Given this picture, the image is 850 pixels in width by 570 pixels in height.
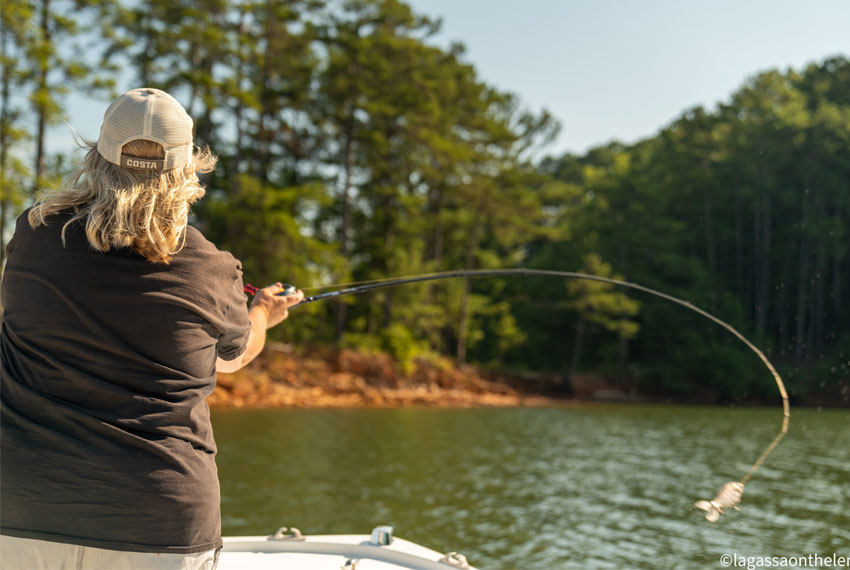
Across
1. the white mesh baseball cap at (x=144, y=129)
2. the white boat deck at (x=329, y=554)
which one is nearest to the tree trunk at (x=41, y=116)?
the white boat deck at (x=329, y=554)


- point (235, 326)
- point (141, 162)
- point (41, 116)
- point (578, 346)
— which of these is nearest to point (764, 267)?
point (578, 346)

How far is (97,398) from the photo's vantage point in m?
1.31

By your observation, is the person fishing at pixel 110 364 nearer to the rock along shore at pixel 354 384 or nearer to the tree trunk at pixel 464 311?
the rock along shore at pixel 354 384

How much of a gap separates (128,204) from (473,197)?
93.1 feet

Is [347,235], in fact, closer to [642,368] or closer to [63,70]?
[63,70]

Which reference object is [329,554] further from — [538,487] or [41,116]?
[41,116]

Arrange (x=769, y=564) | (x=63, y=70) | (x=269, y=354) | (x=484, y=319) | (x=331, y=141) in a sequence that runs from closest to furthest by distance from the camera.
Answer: (x=769, y=564)
(x=63, y=70)
(x=269, y=354)
(x=331, y=141)
(x=484, y=319)

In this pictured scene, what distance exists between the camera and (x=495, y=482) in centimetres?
1104

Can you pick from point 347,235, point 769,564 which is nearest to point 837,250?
point 347,235

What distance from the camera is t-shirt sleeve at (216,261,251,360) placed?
1482mm

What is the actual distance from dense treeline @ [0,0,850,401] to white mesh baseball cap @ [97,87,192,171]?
62.7 feet

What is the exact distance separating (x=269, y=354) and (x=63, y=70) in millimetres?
9570

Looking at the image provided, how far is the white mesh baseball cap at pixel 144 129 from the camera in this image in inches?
53.2

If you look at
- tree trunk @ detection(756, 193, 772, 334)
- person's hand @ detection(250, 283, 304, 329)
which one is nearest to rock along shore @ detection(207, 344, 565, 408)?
tree trunk @ detection(756, 193, 772, 334)
